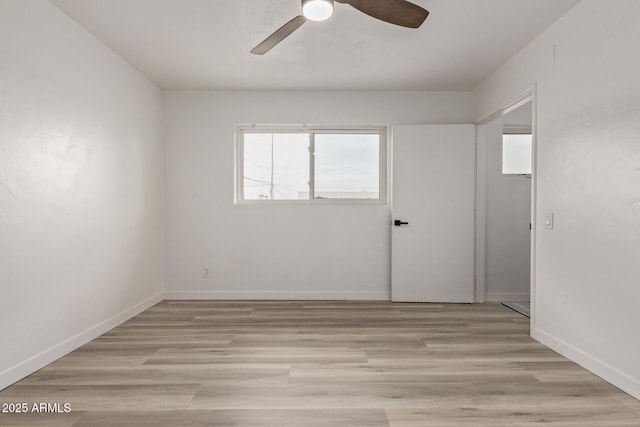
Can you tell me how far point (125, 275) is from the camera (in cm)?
365

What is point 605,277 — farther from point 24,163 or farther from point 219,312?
point 24,163

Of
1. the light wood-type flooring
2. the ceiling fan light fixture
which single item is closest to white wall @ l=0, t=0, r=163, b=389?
the light wood-type flooring

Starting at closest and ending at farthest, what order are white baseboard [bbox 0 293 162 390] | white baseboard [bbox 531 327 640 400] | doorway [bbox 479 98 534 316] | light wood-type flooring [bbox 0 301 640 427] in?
light wood-type flooring [bbox 0 301 640 427] → white baseboard [bbox 531 327 640 400] → white baseboard [bbox 0 293 162 390] → doorway [bbox 479 98 534 316]

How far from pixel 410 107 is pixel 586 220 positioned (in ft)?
8.18

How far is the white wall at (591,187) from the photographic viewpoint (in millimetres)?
2178

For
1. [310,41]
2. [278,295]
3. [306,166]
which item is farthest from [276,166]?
[310,41]

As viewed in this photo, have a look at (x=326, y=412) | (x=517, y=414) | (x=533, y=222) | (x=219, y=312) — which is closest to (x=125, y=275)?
(x=219, y=312)

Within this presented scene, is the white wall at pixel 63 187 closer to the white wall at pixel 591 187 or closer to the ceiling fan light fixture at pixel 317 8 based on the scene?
the ceiling fan light fixture at pixel 317 8

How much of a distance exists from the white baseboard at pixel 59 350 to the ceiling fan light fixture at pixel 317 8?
8.62 ft

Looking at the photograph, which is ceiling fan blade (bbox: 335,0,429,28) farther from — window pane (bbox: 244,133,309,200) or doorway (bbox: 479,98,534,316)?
doorway (bbox: 479,98,534,316)

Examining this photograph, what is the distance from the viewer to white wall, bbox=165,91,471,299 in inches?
178

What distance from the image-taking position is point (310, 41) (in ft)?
10.4

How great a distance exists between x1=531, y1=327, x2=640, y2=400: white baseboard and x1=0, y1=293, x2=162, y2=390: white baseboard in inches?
138

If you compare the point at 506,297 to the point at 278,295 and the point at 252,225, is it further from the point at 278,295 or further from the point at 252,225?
the point at 252,225
